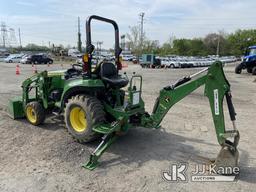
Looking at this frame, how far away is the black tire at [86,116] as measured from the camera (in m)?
4.84

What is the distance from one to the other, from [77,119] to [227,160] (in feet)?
9.58

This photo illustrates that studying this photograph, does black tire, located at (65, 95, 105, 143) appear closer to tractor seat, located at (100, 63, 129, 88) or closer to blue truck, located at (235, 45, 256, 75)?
tractor seat, located at (100, 63, 129, 88)

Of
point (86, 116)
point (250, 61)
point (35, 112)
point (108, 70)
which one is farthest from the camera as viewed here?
point (250, 61)

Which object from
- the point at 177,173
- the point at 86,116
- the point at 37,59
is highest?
A: the point at 86,116

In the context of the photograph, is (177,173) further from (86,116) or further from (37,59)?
(37,59)

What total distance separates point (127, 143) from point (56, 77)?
2.37 metres

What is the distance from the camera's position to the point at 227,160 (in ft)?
13.3

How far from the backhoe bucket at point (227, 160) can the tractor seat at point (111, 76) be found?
230cm

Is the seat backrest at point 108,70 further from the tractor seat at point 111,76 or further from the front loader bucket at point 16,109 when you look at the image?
the front loader bucket at point 16,109

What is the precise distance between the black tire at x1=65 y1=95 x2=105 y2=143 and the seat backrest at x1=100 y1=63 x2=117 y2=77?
1.81 feet

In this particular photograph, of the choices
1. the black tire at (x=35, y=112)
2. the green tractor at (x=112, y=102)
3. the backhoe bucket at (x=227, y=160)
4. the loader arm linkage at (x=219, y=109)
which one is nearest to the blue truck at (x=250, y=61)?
the green tractor at (x=112, y=102)

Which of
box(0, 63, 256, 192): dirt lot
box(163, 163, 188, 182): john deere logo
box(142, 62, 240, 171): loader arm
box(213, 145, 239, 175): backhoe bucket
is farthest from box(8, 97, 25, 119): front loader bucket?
box(213, 145, 239, 175): backhoe bucket

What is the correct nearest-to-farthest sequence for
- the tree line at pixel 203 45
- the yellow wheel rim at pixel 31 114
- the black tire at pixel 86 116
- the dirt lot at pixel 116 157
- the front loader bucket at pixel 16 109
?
the dirt lot at pixel 116 157
the black tire at pixel 86 116
the yellow wheel rim at pixel 31 114
the front loader bucket at pixel 16 109
the tree line at pixel 203 45

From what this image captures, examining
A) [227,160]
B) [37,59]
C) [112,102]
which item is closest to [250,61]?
[112,102]
